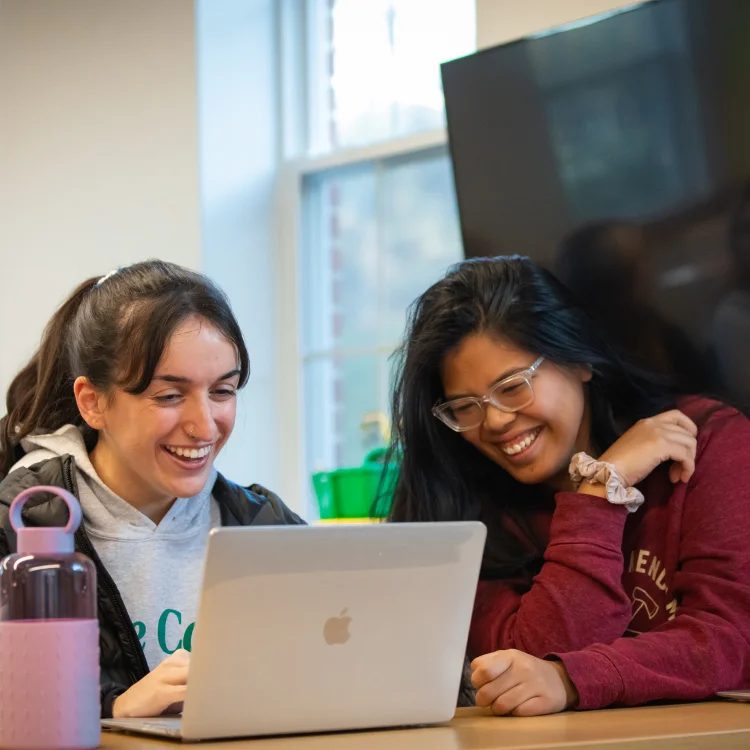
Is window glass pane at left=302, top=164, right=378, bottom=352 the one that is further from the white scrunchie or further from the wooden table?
the wooden table

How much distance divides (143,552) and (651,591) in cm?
73

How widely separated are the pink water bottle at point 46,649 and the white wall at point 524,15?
1.67 metres

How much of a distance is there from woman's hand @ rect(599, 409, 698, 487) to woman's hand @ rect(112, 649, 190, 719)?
667 mm

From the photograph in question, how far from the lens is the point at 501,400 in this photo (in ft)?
5.65

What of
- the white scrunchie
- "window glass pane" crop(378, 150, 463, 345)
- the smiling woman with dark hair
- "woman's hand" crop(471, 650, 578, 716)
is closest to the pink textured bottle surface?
"woman's hand" crop(471, 650, 578, 716)

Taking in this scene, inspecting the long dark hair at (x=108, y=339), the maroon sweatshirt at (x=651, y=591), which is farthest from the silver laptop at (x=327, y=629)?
the long dark hair at (x=108, y=339)

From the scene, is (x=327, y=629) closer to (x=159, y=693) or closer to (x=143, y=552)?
(x=159, y=693)

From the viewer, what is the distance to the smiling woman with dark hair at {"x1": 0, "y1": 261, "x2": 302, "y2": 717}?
5.21ft

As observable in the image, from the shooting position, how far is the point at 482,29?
8.26 ft

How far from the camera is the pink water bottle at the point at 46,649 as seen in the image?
952 millimetres

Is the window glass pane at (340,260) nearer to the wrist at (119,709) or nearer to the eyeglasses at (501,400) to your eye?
the eyeglasses at (501,400)

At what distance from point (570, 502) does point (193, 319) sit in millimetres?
579

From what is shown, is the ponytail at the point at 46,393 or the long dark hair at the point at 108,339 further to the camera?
the ponytail at the point at 46,393

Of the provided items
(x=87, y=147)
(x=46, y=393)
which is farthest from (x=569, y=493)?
(x=87, y=147)
